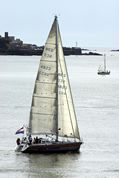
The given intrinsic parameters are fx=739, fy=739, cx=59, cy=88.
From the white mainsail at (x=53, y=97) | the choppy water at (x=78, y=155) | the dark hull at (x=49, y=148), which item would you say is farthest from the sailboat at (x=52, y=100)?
the choppy water at (x=78, y=155)

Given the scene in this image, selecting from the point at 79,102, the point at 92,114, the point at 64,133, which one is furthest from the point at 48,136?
the point at 79,102

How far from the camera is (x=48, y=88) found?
197 feet

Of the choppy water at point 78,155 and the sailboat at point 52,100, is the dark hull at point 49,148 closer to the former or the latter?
the choppy water at point 78,155

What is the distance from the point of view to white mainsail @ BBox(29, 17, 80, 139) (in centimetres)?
6000

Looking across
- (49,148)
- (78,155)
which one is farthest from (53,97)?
(78,155)

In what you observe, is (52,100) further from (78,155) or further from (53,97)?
(78,155)

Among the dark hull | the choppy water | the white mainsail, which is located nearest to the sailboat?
the white mainsail

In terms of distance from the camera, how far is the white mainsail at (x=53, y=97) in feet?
197

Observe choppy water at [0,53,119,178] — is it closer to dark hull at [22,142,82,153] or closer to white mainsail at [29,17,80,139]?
dark hull at [22,142,82,153]

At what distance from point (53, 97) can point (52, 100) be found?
0.86ft

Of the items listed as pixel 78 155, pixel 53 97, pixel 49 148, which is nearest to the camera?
pixel 49 148

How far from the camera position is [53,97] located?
60.4m

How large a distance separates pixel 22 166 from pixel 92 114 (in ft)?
133

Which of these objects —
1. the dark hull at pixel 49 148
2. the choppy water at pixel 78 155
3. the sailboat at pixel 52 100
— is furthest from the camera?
the sailboat at pixel 52 100
